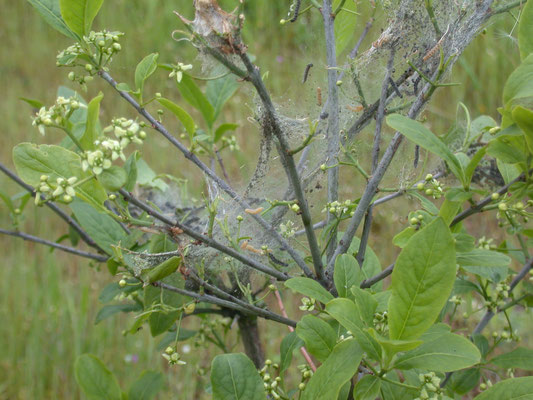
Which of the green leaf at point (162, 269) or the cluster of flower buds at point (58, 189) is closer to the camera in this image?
the cluster of flower buds at point (58, 189)

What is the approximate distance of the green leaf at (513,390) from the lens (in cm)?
94

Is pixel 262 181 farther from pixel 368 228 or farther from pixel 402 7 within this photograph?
pixel 402 7

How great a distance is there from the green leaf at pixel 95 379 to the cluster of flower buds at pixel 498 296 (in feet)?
3.11

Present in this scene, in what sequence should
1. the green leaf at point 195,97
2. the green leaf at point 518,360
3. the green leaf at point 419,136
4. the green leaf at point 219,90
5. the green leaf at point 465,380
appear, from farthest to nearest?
1. the green leaf at point 219,90
2. the green leaf at point 195,97
3. the green leaf at point 465,380
4. the green leaf at point 518,360
5. the green leaf at point 419,136

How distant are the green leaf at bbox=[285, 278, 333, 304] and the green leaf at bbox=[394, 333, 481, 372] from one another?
0.17 meters

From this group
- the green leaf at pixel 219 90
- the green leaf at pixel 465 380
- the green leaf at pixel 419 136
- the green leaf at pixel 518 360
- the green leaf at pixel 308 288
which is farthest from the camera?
the green leaf at pixel 219 90

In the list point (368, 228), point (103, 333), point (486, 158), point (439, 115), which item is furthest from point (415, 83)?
point (439, 115)

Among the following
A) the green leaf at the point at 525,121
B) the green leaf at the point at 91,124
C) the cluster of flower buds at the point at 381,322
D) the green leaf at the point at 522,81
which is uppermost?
the green leaf at the point at 91,124

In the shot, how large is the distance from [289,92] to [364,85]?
17 cm

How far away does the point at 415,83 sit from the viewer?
1092 millimetres

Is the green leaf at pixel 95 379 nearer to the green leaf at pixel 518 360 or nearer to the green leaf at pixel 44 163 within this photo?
the green leaf at pixel 44 163

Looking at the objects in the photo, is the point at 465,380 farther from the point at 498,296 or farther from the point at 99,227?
the point at 99,227

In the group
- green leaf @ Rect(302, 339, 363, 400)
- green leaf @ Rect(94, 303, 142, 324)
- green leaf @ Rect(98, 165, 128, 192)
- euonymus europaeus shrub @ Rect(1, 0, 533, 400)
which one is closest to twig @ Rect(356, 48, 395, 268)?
euonymus europaeus shrub @ Rect(1, 0, 533, 400)

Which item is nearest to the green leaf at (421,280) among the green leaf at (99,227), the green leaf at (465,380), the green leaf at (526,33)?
the green leaf at (526,33)
